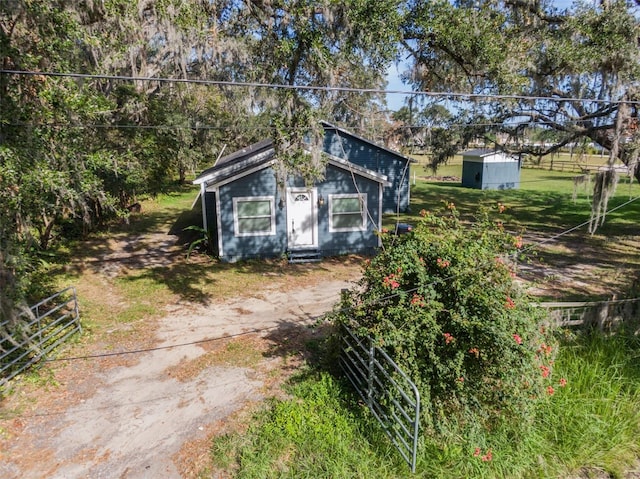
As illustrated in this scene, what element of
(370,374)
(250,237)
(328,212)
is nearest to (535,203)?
(328,212)

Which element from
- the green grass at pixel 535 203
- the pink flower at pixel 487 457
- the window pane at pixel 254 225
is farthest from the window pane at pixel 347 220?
the pink flower at pixel 487 457

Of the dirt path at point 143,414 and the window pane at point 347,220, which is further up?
the window pane at point 347,220

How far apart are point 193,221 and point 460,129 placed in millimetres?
12647

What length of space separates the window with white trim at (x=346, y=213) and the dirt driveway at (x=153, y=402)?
16.7ft

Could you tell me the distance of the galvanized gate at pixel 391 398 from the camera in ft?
14.6

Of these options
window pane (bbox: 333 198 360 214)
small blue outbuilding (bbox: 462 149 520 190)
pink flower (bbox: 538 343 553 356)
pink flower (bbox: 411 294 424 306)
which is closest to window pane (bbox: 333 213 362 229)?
window pane (bbox: 333 198 360 214)

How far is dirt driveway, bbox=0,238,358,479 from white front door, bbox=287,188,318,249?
4.64 m

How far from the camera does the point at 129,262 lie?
12.7 metres

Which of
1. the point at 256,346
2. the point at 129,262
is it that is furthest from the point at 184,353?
the point at 129,262

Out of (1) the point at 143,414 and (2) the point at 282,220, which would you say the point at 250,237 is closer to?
(2) the point at 282,220

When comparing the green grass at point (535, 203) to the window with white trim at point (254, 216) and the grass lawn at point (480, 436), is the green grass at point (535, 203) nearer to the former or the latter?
the window with white trim at point (254, 216)

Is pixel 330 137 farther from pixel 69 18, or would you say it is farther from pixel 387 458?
pixel 387 458

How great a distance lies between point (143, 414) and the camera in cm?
549

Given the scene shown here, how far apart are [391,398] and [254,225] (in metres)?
8.84
